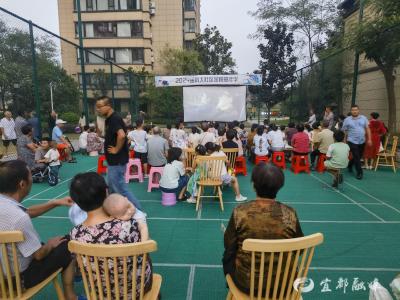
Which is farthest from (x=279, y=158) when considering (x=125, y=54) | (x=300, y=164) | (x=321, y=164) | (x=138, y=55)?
(x=125, y=54)

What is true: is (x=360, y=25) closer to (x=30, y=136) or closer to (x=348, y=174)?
(x=348, y=174)

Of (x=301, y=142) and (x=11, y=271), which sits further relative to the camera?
(x=301, y=142)

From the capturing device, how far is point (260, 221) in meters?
1.75

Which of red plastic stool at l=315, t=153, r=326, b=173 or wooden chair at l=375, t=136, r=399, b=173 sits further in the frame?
red plastic stool at l=315, t=153, r=326, b=173

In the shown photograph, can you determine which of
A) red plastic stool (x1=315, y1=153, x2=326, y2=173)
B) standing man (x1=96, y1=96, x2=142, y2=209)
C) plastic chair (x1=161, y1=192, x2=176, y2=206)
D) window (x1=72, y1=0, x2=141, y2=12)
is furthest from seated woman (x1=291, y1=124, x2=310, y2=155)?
window (x1=72, y1=0, x2=141, y2=12)

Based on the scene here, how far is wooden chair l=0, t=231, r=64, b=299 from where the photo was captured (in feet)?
5.41

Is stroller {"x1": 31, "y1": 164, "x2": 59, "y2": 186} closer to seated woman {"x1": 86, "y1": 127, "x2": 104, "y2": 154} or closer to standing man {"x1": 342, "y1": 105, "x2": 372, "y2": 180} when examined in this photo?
seated woman {"x1": 86, "y1": 127, "x2": 104, "y2": 154}

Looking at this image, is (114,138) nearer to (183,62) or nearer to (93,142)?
(93,142)

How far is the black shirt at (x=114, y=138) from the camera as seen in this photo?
3.71 metres

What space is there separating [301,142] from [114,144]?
4.69 meters

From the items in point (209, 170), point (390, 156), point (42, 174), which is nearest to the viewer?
point (209, 170)

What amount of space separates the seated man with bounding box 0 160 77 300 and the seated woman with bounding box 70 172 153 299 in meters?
0.29

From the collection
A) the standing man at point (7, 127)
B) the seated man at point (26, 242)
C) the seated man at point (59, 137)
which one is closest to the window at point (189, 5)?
the seated man at point (59, 137)

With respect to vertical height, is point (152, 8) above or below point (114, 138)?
above
